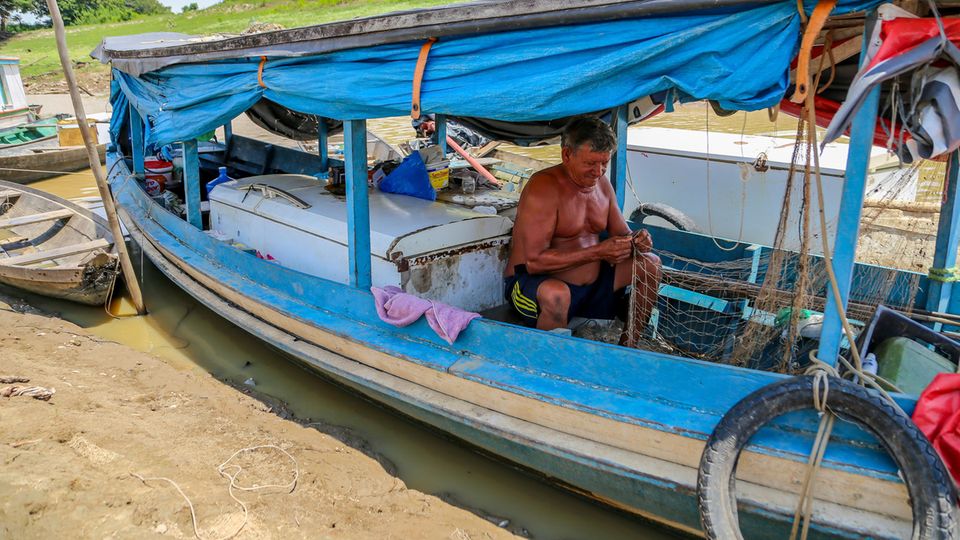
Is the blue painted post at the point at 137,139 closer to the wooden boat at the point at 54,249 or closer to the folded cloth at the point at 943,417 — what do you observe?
the wooden boat at the point at 54,249

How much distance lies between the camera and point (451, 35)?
3.09 meters

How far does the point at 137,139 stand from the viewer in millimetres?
7590

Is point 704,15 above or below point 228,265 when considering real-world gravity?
above

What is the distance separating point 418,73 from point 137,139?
5698 mm

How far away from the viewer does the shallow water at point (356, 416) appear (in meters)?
3.61

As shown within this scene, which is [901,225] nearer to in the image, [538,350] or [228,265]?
[538,350]

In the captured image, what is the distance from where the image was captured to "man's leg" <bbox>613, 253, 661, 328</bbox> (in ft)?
12.7

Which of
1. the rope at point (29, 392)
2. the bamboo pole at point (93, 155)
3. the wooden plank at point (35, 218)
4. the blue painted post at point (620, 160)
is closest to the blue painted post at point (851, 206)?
the blue painted post at point (620, 160)

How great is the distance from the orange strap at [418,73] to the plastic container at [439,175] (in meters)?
1.80

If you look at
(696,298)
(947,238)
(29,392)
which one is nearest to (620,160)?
(696,298)

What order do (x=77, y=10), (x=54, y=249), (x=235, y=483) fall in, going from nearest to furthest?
(x=235, y=483), (x=54, y=249), (x=77, y=10)

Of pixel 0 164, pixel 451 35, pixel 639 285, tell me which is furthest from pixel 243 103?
pixel 0 164

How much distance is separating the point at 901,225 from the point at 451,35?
22.3 ft

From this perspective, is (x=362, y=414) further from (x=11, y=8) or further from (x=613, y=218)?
(x=11, y=8)
